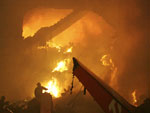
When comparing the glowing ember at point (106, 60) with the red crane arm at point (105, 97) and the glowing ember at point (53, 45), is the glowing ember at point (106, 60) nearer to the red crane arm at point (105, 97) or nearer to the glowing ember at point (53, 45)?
the glowing ember at point (53, 45)

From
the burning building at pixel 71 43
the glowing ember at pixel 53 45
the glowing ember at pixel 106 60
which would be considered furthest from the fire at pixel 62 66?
the glowing ember at pixel 106 60

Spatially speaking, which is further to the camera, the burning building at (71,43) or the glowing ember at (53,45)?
the glowing ember at (53,45)

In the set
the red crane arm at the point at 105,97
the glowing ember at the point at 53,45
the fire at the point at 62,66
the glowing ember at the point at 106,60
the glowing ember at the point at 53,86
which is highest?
the red crane arm at the point at 105,97

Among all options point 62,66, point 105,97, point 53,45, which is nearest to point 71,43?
point 53,45

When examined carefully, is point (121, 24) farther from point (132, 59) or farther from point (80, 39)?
point (80, 39)

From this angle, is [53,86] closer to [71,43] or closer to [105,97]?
[71,43]

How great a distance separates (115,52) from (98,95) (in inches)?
437

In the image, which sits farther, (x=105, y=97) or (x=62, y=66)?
(x=62, y=66)

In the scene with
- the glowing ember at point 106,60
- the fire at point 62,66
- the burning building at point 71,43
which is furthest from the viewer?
the fire at point 62,66

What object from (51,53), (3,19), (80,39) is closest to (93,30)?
(80,39)

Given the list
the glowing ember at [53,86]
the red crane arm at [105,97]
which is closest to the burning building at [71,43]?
the glowing ember at [53,86]

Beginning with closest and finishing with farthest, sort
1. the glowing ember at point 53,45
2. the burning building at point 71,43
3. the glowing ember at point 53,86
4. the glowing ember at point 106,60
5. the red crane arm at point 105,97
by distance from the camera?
the red crane arm at point 105,97, the burning building at point 71,43, the glowing ember at point 106,60, the glowing ember at point 53,86, the glowing ember at point 53,45

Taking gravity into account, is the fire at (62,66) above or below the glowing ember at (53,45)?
below

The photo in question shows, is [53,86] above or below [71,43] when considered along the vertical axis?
below
